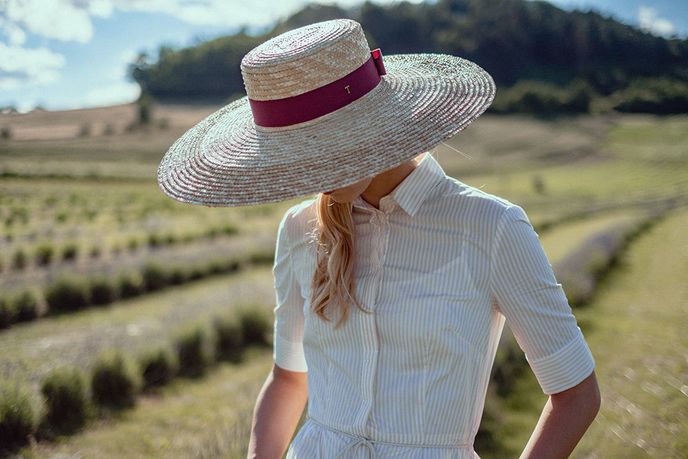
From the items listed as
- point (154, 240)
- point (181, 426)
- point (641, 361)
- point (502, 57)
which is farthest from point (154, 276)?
point (502, 57)

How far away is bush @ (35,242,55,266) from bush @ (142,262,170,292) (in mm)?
1621

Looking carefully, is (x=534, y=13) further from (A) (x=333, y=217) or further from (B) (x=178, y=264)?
(A) (x=333, y=217)

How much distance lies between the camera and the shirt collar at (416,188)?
5.82ft

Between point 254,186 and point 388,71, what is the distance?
2.05 feet

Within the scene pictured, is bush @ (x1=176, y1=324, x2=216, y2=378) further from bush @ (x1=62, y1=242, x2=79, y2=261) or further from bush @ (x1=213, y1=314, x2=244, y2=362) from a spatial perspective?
bush @ (x1=62, y1=242, x2=79, y2=261)

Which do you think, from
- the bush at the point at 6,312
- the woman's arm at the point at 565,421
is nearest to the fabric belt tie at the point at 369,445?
the woman's arm at the point at 565,421

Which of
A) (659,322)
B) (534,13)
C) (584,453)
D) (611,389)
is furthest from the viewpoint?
(534,13)

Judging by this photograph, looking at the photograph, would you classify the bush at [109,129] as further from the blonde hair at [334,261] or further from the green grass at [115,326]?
the blonde hair at [334,261]

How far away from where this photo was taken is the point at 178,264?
1264 cm

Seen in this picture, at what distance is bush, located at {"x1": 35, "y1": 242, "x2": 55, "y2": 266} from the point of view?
11312mm

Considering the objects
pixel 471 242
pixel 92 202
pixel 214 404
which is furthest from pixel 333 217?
pixel 92 202

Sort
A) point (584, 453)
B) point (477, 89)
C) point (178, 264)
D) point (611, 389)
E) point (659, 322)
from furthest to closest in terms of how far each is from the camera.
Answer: point (178, 264)
point (659, 322)
point (611, 389)
point (584, 453)
point (477, 89)

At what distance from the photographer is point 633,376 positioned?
6.94m

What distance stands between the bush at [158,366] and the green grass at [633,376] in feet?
12.4
